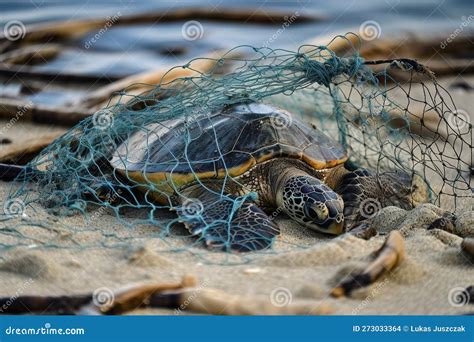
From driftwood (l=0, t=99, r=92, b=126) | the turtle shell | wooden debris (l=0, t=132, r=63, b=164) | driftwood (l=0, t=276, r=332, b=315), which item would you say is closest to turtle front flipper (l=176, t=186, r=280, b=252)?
the turtle shell

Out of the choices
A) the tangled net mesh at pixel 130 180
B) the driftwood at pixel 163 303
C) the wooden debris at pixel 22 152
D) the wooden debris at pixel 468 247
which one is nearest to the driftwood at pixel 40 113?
the wooden debris at pixel 22 152

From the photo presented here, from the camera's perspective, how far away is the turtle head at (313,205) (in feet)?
10.2

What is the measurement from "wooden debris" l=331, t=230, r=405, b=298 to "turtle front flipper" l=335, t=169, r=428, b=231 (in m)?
0.98

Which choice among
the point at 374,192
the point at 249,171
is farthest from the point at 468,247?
the point at 249,171

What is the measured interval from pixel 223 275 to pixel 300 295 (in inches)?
12.5

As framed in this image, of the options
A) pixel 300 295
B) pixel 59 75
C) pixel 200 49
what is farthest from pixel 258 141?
pixel 200 49

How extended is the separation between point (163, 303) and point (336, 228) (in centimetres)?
124

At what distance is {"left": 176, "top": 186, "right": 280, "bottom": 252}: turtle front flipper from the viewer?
2.73 m

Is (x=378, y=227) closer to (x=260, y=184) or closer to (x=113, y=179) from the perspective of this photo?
(x=260, y=184)

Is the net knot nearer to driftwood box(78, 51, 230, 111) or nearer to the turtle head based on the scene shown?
the turtle head

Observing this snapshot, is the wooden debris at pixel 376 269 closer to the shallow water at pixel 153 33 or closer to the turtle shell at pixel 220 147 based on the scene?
the turtle shell at pixel 220 147

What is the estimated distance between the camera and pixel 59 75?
22.3 feet

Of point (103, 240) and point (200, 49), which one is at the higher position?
point (200, 49)

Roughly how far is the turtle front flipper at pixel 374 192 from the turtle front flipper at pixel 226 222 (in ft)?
1.90
